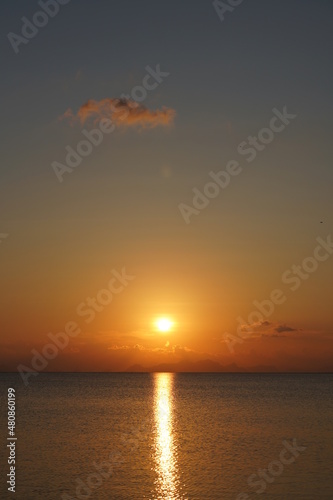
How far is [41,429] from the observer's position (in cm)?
6756

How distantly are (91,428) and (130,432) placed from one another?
4.84m

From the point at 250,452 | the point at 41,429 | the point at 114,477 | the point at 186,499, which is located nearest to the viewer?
the point at 186,499

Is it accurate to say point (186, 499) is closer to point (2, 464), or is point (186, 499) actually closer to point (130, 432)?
point (2, 464)

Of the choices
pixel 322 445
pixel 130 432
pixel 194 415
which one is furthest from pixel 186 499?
pixel 194 415

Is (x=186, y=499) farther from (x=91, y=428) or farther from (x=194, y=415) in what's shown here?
(x=194, y=415)

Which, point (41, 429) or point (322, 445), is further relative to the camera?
point (41, 429)

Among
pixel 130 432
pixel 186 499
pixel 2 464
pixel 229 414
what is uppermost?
pixel 229 414

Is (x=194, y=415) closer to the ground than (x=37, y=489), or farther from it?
farther from it

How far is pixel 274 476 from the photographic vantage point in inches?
1670

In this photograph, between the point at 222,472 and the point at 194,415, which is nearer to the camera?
the point at 222,472

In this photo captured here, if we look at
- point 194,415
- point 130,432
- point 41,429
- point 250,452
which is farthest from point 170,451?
point 194,415

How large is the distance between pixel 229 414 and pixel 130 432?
2792cm

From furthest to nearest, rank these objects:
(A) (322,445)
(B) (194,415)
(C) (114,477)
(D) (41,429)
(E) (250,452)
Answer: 1. (B) (194,415)
2. (D) (41,429)
3. (A) (322,445)
4. (E) (250,452)
5. (C) (114,477)

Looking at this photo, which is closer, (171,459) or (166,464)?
(166,464)
